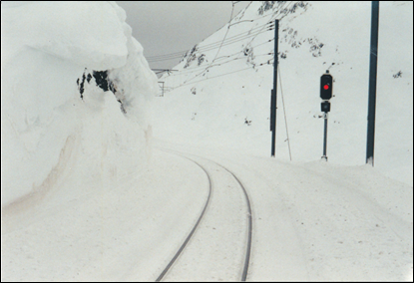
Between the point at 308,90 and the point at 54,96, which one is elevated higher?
the point at 308,90

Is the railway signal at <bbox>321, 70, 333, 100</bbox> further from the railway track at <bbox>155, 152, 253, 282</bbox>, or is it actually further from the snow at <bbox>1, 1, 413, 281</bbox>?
the railway track at <bbox>155, 152, 253, 282</bbox>

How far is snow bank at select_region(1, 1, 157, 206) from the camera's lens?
6.29 metres

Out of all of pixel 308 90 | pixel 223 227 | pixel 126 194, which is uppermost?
pixel 308 90

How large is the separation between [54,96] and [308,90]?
36.4 m

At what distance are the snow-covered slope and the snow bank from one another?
14967 mm

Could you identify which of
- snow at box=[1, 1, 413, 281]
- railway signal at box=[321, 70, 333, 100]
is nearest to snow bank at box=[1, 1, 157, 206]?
snow at box=[1, 1, 413, 281]

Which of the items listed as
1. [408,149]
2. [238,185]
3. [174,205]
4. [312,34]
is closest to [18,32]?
[174,205]

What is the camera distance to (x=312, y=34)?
5028cm

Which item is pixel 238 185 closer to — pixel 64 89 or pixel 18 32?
pixel 64 89

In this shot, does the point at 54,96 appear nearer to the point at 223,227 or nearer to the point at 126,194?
the point at 126,194

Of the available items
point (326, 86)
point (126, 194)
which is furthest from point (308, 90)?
point (126, 194)

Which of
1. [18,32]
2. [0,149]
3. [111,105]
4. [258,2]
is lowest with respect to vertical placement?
[0,149]

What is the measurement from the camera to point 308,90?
40.0 m

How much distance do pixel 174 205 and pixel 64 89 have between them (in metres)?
3.84
